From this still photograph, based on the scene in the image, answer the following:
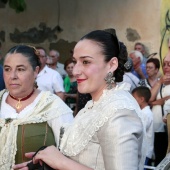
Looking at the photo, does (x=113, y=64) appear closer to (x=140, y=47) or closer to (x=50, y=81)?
(x=50, y=81)

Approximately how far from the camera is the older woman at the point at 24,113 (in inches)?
145

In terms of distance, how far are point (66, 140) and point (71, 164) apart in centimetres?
25

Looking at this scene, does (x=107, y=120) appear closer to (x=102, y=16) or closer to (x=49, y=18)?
(x=102, y=16)

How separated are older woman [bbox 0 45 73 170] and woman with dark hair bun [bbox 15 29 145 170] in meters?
1.07

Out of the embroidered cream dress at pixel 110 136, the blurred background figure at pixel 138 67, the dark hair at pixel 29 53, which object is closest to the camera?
the embroidered cream dress at pixel 110 136

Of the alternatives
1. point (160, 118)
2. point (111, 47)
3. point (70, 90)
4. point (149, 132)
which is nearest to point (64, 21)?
point (70, 90)

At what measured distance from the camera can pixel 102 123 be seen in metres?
2.32

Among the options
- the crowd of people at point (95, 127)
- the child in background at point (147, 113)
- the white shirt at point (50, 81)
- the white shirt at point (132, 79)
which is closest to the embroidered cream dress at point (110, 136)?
the crowd of people at point (95, 127)

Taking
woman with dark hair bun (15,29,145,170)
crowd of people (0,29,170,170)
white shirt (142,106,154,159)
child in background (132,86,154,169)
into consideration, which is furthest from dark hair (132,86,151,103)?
woman with dark hair bun (15,29,145,170)

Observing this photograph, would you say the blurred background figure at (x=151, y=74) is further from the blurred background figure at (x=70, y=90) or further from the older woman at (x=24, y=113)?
the older woman at (x=24, y=113)

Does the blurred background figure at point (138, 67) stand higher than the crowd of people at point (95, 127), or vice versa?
the blurred background figure at point (138, 67)

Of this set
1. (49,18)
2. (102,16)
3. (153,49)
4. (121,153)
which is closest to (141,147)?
(121,153)

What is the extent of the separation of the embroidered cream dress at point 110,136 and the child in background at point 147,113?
3.07 m

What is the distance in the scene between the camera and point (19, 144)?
12.1ft
